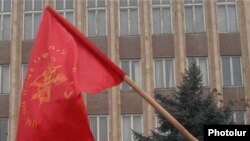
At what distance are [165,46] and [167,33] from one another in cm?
70

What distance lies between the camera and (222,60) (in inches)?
1065

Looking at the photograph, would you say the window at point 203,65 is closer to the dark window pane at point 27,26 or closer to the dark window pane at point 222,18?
the dark window pane at point 222,18

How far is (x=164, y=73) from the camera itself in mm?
27109

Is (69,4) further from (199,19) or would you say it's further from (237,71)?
(237,71)

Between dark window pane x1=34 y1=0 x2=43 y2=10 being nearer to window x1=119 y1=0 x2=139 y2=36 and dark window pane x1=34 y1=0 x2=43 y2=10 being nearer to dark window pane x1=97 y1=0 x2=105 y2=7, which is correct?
dark window pane x1=97 y1=0 x2=105 y2=7

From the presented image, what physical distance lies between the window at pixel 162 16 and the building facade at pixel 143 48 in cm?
5

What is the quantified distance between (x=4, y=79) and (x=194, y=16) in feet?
34.1

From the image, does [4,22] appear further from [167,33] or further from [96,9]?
[167,33]

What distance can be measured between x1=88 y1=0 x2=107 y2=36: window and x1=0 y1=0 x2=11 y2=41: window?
4353mm

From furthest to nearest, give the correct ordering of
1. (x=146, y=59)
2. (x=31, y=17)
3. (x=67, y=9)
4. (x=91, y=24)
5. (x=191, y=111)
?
1. (x=31, y=17)
2. (x=67, y=9)
3. (x=91, y=24)
4. (x=146, y=59)
5. (x=191, y=111)

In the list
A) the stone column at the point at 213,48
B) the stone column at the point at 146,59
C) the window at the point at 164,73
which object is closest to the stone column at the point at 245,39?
the stone column at the point at 213,48

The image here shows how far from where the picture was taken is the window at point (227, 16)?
27.5 m

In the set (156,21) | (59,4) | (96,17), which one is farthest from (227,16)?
(59,4)

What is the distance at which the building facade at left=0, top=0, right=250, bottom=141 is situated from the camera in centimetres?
2644
